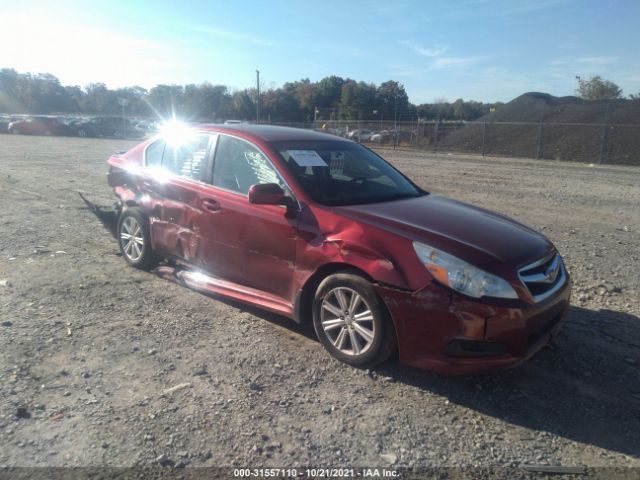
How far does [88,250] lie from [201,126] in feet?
8.41

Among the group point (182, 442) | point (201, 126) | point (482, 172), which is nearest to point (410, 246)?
point (182, 442)

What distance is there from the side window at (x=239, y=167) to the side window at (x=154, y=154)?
1026 millimetres

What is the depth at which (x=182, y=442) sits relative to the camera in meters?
2.85

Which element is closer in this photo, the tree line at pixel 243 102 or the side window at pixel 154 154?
the side window at pixel 154 154

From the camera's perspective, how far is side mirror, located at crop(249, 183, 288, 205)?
399cm

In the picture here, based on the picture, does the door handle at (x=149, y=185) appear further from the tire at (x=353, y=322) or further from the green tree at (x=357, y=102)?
the green tree at (x=357, y=102)

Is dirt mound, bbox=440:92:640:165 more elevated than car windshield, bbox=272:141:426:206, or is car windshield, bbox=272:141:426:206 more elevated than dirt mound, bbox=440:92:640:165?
dirt mound, bbox=440:92:640:165

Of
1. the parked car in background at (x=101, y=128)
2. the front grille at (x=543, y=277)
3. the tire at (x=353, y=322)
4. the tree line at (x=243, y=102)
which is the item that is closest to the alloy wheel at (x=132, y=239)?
the tire at (x=353, y=322)

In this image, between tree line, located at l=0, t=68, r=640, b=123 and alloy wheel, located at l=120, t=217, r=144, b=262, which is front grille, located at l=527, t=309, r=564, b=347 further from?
tree line, located at l=0, t=68, r=640, b=123

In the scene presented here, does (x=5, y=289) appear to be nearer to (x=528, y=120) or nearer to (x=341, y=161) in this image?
(x=341, y=161)

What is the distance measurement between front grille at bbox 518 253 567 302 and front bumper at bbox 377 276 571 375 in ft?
0.39

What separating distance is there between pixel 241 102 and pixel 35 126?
26.4 metres

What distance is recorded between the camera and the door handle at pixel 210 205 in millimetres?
4555

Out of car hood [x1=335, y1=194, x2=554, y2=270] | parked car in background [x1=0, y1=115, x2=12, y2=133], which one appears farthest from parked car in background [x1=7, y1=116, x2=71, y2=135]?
car hood [x1=335, y1=194, x2=554, y2=270]
